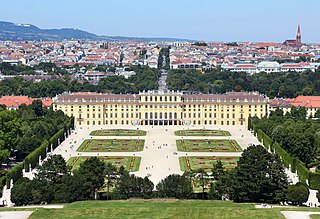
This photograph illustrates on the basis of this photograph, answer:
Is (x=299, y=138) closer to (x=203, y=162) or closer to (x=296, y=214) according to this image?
(x=203, y=162)

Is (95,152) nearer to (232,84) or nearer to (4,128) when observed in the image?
(4,128)

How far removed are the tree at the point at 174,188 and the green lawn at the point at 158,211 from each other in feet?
8.04

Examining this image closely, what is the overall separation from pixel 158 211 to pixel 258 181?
6638 millimetres

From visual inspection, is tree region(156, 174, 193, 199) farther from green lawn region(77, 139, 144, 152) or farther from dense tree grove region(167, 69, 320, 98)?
dense tree grove region(167, 69, 320, 98)

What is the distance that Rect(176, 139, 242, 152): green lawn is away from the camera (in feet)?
211

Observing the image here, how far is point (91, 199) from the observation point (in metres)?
40.4

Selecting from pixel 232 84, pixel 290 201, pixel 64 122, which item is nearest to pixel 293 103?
pixel 232 84

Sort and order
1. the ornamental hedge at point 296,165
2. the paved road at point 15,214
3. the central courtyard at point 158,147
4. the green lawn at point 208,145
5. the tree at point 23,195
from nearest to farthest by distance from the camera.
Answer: the paved road at point 15,214 → the tree at point 23,195 → the ornamental hedge at point 296,165 → the central courtyard at point 158,147 → the green lawn at point 208,145

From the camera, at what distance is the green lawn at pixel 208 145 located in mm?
64375

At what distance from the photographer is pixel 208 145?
6769 centimetres

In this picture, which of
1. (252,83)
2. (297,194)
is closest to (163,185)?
(297,194)

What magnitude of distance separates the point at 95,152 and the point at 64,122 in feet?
49.3

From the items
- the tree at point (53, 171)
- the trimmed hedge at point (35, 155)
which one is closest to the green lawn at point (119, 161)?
the trimmed hedge at point (35, 155)

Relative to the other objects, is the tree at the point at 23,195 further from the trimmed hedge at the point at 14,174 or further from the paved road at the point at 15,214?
the trimmed hedge at the point at 14,174
